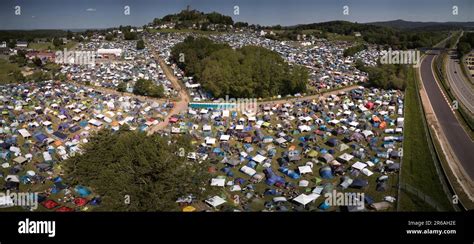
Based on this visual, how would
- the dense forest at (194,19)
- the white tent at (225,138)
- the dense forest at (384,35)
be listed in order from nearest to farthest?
the white tent at (225,138) → the dense forest at (384,35) → the dense forest at (194,19)

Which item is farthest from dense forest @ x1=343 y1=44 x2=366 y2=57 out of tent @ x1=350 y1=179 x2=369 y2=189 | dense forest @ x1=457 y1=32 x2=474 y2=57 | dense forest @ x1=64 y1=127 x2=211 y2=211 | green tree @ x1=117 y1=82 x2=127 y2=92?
dense forest @ x1=64 y1=127 x2=211 y2=211

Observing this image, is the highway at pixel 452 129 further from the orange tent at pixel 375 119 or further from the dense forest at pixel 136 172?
the dense forest at pixel 136 172

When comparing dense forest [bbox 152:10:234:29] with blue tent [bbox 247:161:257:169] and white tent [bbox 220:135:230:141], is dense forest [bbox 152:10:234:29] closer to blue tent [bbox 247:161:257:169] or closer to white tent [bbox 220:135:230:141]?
white tent [bbox 220:135:230:141]

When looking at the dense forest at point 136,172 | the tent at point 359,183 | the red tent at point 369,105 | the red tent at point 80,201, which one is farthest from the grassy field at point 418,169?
the red tent at point 80,201

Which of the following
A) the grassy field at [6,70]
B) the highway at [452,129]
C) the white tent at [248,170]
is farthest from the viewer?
the grassy field at [6,70]

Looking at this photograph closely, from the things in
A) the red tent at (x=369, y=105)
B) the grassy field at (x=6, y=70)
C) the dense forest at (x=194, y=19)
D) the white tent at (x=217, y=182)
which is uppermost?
the dense forest at (x=194, y=19)

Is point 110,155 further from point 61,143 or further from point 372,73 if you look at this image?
point 372,73

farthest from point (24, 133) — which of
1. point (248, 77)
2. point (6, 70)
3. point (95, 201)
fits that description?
point (6, 70)
